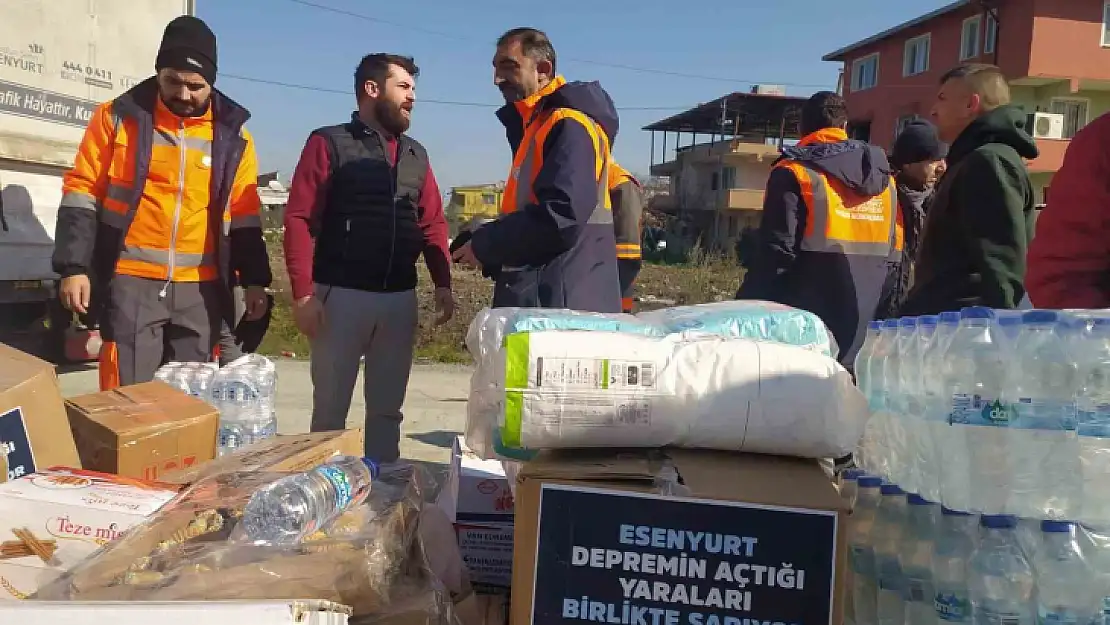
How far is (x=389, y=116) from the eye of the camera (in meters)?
3.82

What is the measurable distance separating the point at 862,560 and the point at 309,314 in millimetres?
2692

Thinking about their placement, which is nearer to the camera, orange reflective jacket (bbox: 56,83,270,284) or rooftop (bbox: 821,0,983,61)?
orange reflective jacket (bbox: 56,83,270,284)

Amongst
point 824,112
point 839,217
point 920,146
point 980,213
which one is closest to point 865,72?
point 920,146

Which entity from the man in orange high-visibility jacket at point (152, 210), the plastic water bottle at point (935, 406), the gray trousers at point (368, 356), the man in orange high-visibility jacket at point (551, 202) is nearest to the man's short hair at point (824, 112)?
the man in orange high-visibility jacket at point (551, 202)

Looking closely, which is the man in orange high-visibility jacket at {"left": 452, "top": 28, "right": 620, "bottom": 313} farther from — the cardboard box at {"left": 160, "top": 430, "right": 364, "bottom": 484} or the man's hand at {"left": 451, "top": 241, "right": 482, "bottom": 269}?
the cardboard box at {"left": 160, "top": 430, "right": 364, "bottom": 484}

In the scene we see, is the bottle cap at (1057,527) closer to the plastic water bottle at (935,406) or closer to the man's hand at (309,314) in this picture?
the plastic water bottle at (935,406)

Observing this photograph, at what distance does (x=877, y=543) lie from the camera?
1.77m

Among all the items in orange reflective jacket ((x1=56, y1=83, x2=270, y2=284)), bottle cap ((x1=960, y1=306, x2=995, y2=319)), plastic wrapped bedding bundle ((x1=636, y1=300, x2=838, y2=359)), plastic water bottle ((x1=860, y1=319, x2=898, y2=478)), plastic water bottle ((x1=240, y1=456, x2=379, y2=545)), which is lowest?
plastic water bottle ((x1=240, y1=456, x2=379, y2=545))

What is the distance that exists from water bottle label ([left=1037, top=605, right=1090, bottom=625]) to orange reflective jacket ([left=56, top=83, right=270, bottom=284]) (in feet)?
10.8

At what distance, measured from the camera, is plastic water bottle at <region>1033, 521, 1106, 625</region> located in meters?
1.49

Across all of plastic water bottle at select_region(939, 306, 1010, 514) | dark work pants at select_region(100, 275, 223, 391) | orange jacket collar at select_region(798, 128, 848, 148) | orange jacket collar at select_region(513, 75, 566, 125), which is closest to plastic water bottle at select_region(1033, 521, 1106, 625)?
plastic water bottle at select_region(939, 306, 1010, 514)

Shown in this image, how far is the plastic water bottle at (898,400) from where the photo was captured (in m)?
1.81

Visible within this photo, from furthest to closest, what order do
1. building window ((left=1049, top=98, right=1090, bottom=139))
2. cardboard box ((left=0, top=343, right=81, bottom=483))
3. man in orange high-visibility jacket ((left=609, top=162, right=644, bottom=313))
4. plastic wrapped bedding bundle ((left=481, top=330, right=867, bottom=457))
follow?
building window ((left=1049, top=98, right=1090, bottom=139)) < man in orange high-visibility jacket ((left=609, top=162, right=644, bottom=313)) < cardboard box ((left=0, top=343, right=81, bottom=483)) < plastic wrapped bedding bundle ((left=481, top=330, right=867, bottom=457))

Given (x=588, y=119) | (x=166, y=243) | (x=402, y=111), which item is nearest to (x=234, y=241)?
(x=166, y=243)
